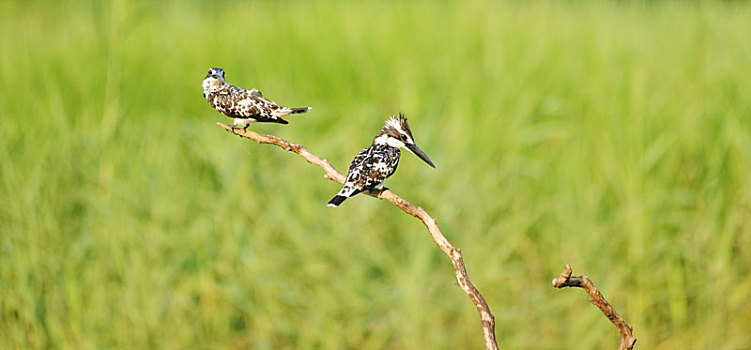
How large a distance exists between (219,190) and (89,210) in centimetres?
110

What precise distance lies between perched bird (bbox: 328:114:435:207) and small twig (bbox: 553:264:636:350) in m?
0.52

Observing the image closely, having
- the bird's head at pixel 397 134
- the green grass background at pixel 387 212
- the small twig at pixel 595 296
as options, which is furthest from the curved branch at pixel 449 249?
the green grass background at pixel 387 212

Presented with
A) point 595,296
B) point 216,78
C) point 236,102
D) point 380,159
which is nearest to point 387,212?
point 380,159

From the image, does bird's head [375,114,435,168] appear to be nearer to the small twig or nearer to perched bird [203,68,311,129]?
perched bird [203,68,311,129]

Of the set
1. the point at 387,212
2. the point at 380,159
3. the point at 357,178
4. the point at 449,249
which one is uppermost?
the point at 387,212

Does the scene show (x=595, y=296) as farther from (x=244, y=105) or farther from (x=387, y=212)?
(x=387, y=212)

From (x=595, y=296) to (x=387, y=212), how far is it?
5348mm

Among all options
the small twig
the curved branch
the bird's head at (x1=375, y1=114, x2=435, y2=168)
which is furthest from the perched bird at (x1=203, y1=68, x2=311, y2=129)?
the small twig

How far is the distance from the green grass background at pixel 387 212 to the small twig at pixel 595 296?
451 centimetres

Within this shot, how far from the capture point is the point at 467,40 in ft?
29.3

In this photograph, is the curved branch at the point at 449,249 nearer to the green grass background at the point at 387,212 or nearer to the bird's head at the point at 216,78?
the bird's head at the point at 216,78

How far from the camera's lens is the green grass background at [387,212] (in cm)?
648

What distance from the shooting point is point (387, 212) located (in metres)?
7.10

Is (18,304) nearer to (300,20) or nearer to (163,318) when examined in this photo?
(163,318)
